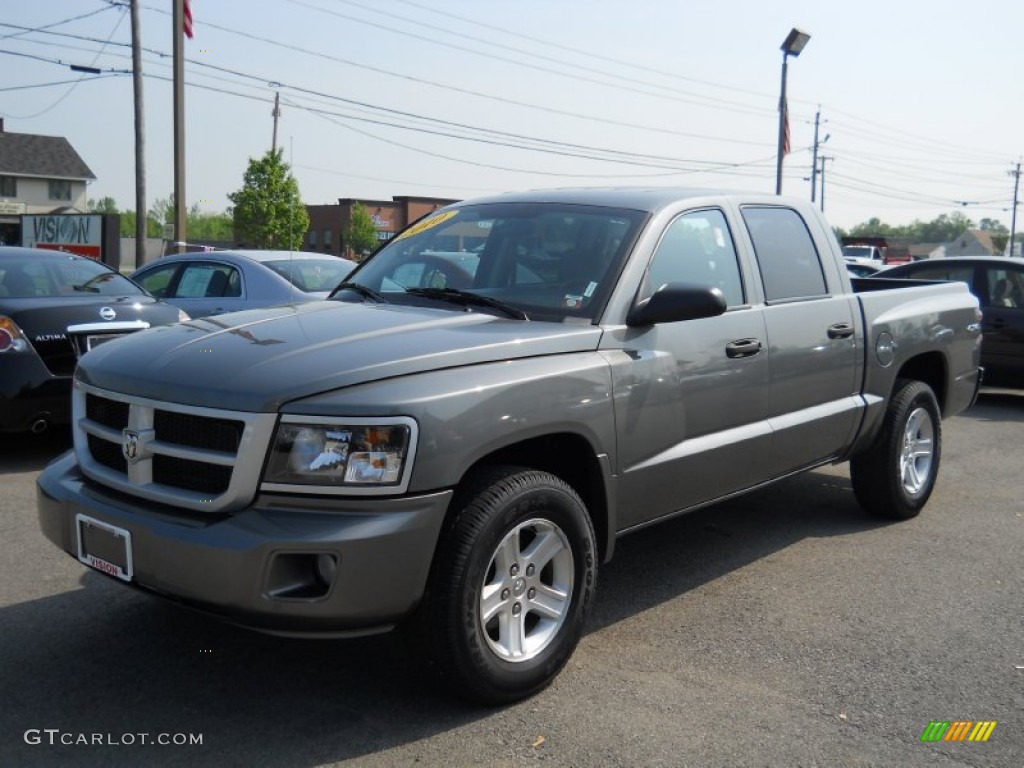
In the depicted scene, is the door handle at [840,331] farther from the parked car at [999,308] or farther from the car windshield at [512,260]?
the parked car at [999,308]

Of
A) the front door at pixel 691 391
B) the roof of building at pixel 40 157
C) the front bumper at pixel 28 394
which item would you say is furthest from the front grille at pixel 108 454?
the roof of building at pixel 40 157

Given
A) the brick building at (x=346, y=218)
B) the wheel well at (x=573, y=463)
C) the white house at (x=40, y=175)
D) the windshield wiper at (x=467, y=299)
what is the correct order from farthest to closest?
the brick building at (x=346, y=218) < the white house at (x=40, y=175) < the windshield wiper at (x=467, y=299) < the wheel well at (x=573, y=463)

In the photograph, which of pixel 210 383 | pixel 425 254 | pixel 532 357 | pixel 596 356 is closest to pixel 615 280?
pixel 596 356

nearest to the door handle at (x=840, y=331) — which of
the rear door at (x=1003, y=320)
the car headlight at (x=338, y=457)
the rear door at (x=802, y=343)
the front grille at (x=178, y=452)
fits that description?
the rear door at (x=802, y=343)

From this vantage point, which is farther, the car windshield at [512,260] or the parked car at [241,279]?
the parked car at [241,279]

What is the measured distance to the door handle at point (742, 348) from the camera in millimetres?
4531

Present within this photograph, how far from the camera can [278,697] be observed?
11.8 ft

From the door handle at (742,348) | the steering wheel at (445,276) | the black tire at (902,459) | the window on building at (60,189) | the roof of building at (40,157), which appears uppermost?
the roof of building at (40,157)

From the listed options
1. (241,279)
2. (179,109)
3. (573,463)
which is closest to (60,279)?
(241,279)

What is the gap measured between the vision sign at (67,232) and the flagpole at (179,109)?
4.79 metres

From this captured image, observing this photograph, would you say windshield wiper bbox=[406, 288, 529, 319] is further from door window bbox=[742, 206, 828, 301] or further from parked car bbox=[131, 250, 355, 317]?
parked car bbox=[131, 250, 355, 317]

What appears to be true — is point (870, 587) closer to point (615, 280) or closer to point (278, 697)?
point (615, 280)

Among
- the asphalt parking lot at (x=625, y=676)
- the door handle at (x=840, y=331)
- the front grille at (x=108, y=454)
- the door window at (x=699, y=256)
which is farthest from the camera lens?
the door handle at (x=840, y=331)

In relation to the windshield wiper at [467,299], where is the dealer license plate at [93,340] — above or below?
below
